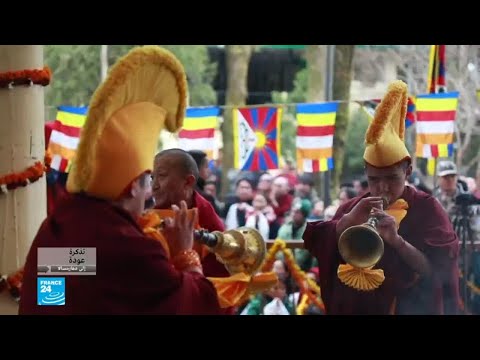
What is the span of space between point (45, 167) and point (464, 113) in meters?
2.27

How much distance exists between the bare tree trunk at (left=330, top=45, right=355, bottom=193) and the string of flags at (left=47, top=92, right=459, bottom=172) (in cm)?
6

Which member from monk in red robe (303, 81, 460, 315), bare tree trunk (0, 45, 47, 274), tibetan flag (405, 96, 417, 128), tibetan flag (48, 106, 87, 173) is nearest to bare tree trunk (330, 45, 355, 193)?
tibetan flag (405, 96, 417, 128)

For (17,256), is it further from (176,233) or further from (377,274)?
(377,274)

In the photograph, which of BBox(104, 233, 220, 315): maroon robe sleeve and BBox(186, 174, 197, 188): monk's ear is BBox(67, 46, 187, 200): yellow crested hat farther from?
BBox(186, 174, 197, 188): monk's ear

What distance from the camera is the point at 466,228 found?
5473 mm

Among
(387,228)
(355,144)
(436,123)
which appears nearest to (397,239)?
(387,228)

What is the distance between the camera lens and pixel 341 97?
23.2ft

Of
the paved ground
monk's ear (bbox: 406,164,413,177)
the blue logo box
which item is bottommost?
the paved ground

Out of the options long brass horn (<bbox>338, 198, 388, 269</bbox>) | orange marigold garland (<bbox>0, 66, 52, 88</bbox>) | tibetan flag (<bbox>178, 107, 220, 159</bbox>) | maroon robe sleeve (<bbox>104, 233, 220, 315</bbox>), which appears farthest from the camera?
tibetan flag (<bbox>178, 107, 220, 159</bbox>)

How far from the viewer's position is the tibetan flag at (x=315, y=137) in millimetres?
7184

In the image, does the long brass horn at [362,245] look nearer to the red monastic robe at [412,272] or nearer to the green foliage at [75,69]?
the red monastic robe at [412,272]

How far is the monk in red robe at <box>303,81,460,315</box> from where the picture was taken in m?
5.20

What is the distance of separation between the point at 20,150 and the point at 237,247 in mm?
1173
